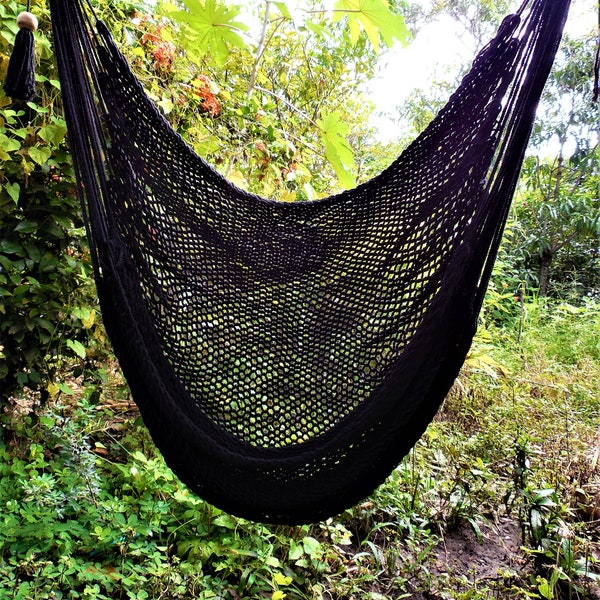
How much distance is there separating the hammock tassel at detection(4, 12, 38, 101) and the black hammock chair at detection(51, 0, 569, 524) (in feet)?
0.18

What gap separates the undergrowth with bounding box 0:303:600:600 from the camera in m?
0.95

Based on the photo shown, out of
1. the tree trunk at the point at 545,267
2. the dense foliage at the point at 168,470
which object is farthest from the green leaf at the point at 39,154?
the tree trunk at the point at 545,267

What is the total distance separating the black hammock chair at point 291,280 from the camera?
58cm

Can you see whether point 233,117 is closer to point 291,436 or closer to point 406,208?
point 406,208

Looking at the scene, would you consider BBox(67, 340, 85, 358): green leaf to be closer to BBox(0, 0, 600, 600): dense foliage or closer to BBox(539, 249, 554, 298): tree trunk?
BBox(0, 0, 600, 600): dense foliage

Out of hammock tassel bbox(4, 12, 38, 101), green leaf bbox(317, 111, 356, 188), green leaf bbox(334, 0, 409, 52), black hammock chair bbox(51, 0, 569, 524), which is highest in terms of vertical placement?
green leaf bbox(334, 0, 409, 52)

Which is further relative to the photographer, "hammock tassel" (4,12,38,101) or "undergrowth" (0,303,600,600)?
"undergrowth" (0,303,600,600)

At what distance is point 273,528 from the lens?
115 centimetres

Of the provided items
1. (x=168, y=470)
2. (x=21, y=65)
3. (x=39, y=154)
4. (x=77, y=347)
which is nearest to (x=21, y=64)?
(x=21, y=65)

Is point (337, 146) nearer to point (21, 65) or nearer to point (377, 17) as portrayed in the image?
point (377, 17)

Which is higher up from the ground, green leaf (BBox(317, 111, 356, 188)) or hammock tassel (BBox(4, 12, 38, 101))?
green leaf (BBox(317, 111, 356, 188))

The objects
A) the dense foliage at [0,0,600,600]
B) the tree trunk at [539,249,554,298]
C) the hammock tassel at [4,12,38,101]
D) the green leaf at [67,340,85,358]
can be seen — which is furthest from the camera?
the tree trunk at [539,249,554,298]

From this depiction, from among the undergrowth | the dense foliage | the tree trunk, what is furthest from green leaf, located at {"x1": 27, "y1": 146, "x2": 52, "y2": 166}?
the tree trunk

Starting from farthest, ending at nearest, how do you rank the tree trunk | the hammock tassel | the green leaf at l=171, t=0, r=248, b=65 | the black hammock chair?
the tree trunk < the green leaf at l=171, t=0, r=248, b=65 < the hammock tassel < the black hammock chair
